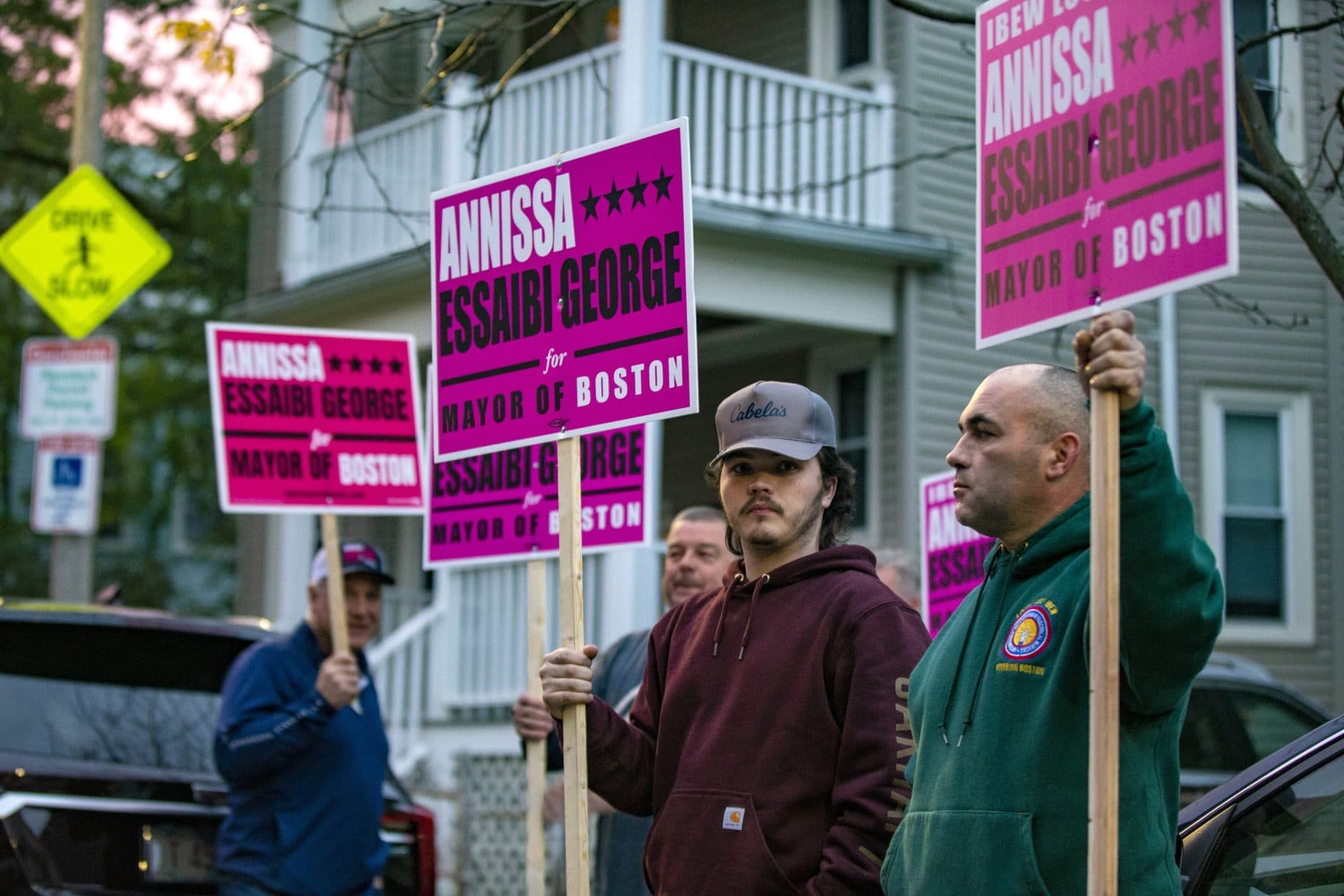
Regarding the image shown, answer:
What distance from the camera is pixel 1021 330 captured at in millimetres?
3621

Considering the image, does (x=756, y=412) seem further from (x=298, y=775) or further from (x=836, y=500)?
(x=298, y=775)

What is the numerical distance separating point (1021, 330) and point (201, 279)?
69.0 feet

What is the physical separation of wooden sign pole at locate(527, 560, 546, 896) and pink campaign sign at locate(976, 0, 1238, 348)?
2.13 meters

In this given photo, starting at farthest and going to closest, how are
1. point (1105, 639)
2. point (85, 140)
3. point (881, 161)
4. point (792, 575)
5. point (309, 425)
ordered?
point (881, 161) < point (85, 140) < point (309, 425) < point (792, 575) < point (1105, 639)

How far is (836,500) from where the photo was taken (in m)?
4.68

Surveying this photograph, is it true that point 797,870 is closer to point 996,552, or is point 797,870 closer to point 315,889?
point 996,552

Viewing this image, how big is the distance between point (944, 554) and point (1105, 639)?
3.91 metres

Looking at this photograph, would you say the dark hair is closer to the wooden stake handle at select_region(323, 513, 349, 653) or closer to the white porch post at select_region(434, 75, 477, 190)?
the wooden stake handle at select_region(323, 513, 349, 653)

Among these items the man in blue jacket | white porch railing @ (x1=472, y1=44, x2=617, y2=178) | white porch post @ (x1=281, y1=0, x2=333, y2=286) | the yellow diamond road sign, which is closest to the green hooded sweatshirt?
the man in blue jacket

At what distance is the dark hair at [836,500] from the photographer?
4.55m

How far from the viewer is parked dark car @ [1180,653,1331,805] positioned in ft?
29.3

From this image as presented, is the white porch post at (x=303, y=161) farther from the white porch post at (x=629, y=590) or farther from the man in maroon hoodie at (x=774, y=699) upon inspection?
the man in maroon hoodie at (x=774, y=699)

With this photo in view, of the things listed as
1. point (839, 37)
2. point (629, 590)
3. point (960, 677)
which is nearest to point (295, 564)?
point (629, 590)

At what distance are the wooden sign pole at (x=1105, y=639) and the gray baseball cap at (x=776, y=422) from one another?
1.37 meters
